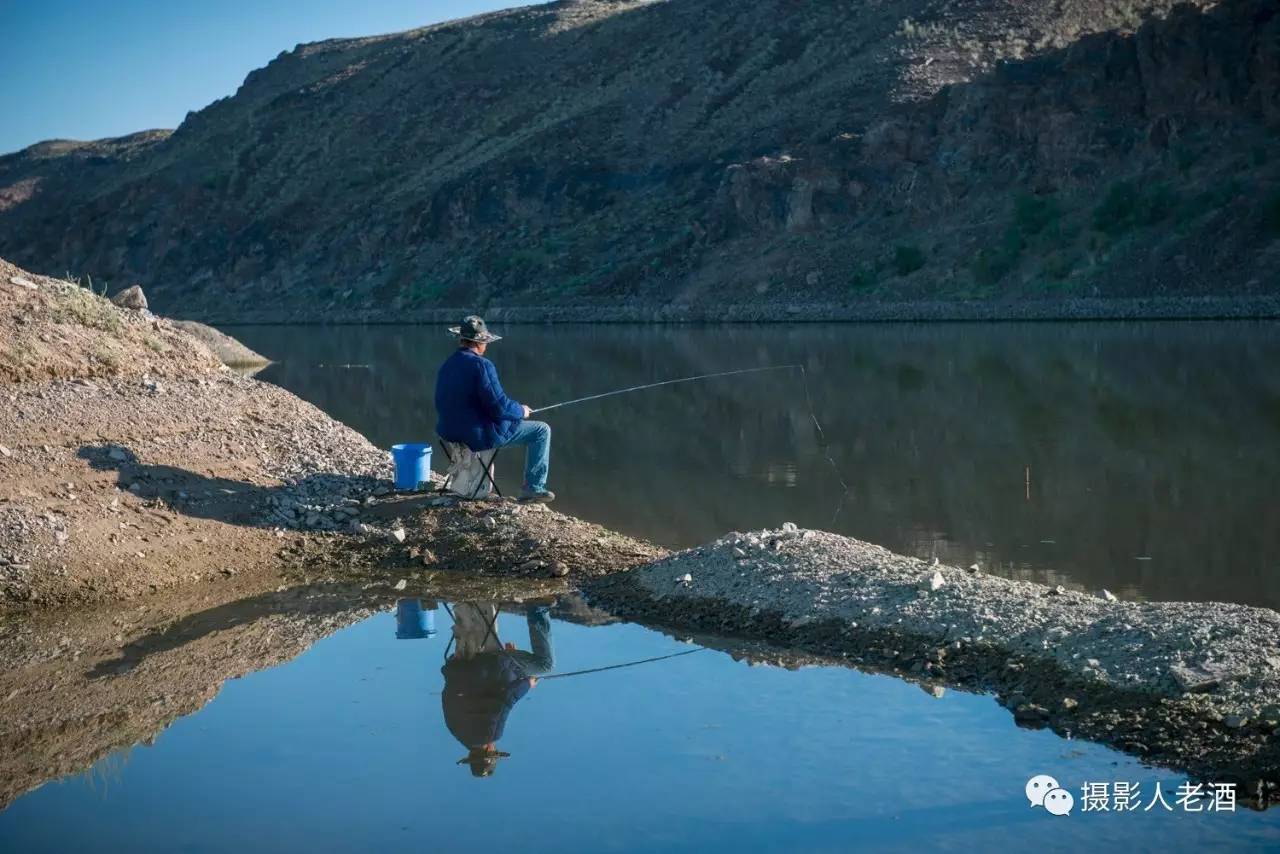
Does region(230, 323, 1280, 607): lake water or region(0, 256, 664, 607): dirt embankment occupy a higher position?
region(0, 256, 664, 607): dirt embankment

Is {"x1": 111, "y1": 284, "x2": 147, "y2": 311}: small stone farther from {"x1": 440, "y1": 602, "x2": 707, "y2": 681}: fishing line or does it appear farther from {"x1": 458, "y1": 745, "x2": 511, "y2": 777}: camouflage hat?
{"x1": 458, "y1": 745, "x2": 511, "y2": 777}: camouflage hat

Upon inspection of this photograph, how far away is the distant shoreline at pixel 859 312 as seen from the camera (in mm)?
44062

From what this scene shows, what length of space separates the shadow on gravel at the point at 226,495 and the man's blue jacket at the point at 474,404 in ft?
4.56

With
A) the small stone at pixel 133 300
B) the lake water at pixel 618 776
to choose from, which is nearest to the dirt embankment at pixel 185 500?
the lake water at pixel 618 776

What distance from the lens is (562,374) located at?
1334 inches

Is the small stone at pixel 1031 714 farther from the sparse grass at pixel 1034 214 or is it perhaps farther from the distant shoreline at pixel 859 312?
the sparse grass at pixel 1034 214

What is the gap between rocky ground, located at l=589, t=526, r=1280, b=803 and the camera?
7086mm

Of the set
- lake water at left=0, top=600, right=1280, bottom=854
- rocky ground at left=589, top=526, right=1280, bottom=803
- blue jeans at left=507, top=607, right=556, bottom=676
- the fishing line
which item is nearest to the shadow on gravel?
the fishing line

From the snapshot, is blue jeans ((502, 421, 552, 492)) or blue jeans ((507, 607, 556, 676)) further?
blue jeans ((502, 421, 552, 492))

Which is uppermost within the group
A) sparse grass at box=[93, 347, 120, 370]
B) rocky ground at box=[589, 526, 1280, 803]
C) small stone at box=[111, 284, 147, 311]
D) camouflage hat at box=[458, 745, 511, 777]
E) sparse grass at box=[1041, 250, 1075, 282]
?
small stone at box=[111, 284, 147, 311]

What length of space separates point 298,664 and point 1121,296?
1650 inches

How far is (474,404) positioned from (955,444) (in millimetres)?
9657

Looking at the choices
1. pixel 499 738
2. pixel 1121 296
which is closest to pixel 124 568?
pixel 499 738

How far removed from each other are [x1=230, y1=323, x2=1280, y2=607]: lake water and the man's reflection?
3.65m
